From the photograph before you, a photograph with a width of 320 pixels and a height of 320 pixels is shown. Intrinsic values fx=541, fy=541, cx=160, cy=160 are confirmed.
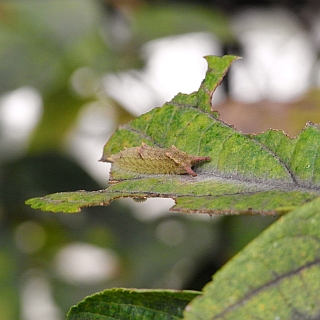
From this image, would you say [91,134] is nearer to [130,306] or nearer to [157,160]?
[157,160]

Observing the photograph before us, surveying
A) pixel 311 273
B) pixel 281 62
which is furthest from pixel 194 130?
pixel 281 62

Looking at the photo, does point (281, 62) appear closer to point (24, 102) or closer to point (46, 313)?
point (24, 102)

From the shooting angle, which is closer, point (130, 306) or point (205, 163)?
point (130, 306)

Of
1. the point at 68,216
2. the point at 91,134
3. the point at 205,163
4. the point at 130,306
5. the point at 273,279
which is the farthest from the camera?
the point at 91,134

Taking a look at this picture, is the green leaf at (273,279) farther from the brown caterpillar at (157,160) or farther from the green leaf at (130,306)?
the brown caterpillar at (157,160)

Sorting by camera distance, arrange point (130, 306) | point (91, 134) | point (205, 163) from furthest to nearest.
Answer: point (91, 134) < point (205, 163) < point (130, 306)

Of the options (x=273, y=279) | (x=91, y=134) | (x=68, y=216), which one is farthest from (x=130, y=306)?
(x=91, y=134)

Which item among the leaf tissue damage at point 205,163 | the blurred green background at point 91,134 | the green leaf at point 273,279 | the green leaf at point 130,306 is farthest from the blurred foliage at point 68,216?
the green leaf at point 273,279
